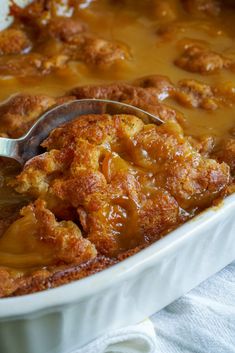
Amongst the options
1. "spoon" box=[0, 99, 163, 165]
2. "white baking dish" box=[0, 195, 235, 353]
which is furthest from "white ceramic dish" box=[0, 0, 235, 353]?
"spoon" box=[0, 99, 163, 165]

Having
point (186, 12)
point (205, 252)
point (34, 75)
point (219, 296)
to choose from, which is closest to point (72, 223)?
point (205, 252)

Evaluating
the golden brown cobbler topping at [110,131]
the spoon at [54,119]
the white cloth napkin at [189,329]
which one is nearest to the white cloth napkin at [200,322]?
the white cloth napkin at [189,329]

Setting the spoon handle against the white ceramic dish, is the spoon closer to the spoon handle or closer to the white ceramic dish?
the spoon handle

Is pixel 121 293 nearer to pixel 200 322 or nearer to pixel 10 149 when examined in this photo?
pixel 200 322

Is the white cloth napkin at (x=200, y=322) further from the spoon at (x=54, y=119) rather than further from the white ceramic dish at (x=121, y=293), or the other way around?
the spoon at (x=54, y=119)

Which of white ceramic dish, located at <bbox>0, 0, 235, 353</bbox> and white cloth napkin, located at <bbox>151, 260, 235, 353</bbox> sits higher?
white ceramic dish, located at <bbox>0, 0, 235, 353</bbox>
